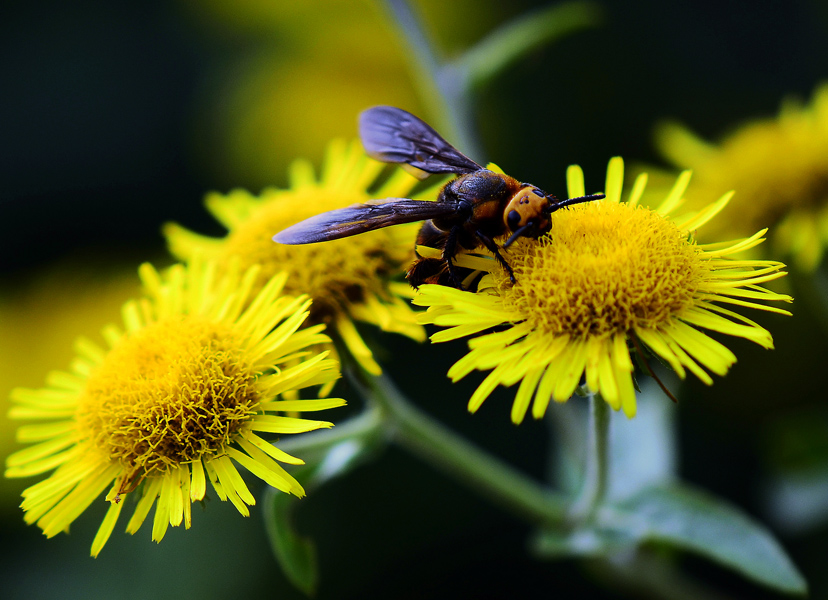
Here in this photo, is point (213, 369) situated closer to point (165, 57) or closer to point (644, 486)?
point (644, 486)

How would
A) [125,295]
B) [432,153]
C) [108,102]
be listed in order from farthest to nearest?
[108,102] → [125,295] → [432,153]

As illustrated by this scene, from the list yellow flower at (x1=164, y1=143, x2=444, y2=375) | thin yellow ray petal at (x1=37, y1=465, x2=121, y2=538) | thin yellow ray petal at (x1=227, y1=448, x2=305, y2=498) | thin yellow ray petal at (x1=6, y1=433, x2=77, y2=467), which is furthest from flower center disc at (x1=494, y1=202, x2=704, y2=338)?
thin yellow ray petal at (x1=6, y1=433, x2=77, y2=467)

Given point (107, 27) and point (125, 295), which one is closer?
point (125, 295)

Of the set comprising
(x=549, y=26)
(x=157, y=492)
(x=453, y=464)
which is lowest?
(x=453, y=464)

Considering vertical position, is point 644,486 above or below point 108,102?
below

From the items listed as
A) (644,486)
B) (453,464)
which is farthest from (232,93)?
(644,486)

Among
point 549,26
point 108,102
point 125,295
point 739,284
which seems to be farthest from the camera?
point 108,102

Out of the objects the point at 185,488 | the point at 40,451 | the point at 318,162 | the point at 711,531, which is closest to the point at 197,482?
the point at 185,488

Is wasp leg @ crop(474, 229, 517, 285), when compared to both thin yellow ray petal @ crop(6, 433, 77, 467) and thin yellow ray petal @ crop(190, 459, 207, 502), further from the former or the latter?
thin yellow ray petal @ crop(6, 433, 77, 467)
